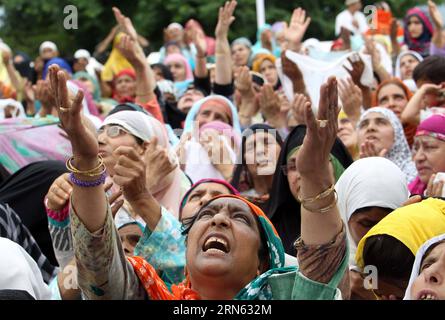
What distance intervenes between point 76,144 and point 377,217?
166 cm

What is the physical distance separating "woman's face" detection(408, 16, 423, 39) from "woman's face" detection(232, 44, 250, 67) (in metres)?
1.58

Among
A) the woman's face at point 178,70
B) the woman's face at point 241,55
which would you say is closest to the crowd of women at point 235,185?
the woman's face at point 178,70

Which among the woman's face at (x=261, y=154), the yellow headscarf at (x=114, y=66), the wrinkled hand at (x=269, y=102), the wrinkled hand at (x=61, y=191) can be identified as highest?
the wrinkled hand at (x=61, y=191)

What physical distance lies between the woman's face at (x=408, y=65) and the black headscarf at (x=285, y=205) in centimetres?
294

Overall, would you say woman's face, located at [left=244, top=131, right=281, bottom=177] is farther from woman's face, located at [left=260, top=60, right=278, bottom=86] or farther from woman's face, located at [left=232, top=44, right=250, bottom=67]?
woman's face, located at [left=232, top=44, right=250, bottom=67]

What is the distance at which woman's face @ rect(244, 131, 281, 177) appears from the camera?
214 inches

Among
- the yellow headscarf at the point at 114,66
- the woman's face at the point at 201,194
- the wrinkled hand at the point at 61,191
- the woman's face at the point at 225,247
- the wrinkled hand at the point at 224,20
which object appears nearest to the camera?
the woman's face at the point at 225,247

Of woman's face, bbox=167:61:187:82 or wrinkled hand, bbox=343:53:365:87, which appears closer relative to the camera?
wrinkled hand, bbox=343:53:365:87

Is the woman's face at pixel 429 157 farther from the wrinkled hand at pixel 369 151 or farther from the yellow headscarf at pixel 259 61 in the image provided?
the yellow headscarf at pixel 259 61

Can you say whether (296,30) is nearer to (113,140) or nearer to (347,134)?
(347,134)

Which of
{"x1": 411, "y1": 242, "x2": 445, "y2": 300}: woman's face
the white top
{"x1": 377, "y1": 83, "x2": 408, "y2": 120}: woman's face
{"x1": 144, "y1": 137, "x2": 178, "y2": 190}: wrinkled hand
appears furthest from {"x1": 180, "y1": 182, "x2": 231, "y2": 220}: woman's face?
the white top

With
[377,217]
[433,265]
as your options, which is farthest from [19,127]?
[433,265]

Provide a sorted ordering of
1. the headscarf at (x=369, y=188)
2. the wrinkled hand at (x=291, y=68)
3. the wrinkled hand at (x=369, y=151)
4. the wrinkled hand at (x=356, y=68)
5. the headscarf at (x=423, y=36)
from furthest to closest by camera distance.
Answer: the headscarf at (x=423, y=36), the wrinkled hand at (x=291, y=68), the wrinkled hand at (x=356, y=68), the wrinkled hand at (x=369, y=151), the headscarf at (x=369, y=188)

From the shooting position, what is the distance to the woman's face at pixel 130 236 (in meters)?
4.06
